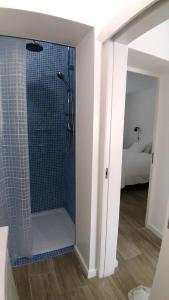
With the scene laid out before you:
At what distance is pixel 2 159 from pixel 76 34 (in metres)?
1.24

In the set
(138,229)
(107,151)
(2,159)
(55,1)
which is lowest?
(138,229)

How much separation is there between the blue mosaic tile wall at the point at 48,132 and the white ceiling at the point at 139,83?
1901 millimetres

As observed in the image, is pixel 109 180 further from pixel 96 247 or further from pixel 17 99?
pixel 17 99

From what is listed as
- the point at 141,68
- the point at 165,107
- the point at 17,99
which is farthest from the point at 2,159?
the point at 165,107

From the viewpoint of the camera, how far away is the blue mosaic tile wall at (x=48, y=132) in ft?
7.88

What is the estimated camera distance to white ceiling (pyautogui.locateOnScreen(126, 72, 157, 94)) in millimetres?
3825

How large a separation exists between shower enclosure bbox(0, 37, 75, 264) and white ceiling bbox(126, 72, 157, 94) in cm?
196

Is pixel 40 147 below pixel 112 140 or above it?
below

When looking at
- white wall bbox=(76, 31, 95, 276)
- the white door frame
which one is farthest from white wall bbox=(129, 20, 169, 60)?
white wall bbox=(76, 31, 95, 276)

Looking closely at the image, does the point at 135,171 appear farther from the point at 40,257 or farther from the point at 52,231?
the point at 40,257

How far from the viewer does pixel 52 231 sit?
2389 millimetres

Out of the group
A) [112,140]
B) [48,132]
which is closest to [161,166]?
[112,140]

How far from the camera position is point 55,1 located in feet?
3.90

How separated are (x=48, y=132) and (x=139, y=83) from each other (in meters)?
2.89
